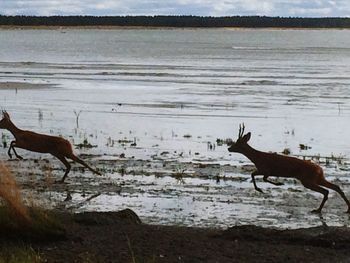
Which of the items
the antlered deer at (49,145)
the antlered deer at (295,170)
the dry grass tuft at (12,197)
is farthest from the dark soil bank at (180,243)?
the antlered deer at (49,145)

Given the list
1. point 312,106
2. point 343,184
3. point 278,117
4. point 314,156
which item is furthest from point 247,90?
point 343,184

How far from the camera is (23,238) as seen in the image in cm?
961

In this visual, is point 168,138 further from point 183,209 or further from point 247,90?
point 247,90

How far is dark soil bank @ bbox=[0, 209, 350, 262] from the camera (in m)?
9.16

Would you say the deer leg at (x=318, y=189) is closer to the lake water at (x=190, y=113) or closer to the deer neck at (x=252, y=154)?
the lake water at (x=190, y=113)

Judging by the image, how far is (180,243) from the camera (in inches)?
385

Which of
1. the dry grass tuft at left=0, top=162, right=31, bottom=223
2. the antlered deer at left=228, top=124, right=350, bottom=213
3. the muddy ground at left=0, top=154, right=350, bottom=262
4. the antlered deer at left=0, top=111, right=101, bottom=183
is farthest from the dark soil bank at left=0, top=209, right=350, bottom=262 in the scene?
the antlered deer at left=0, top=111, right=101, bottom=183

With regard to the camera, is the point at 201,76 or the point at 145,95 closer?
the point at 145,95

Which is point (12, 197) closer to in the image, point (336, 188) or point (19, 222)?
point (19, 222)

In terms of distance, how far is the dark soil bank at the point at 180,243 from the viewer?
916 cm

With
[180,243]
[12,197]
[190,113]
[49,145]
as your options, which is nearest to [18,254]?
[12,197]

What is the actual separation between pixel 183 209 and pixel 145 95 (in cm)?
1902

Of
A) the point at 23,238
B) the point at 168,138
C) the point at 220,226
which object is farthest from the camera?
the point at 168,138

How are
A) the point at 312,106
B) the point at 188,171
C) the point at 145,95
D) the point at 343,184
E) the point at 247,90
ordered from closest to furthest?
the point at 343,184 → the point at 188,171 → the point at 312,106 → the point at 145,95 → the point at 247,90
